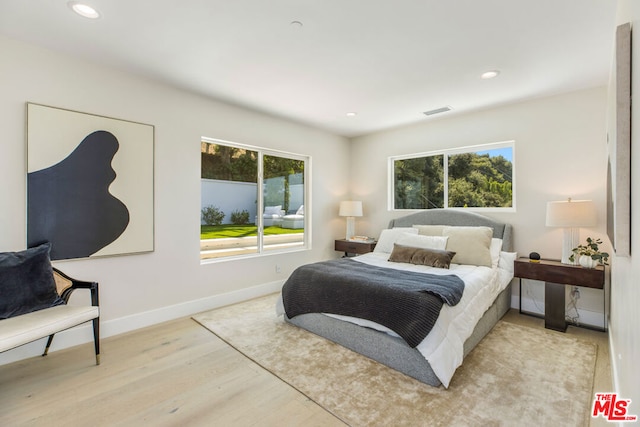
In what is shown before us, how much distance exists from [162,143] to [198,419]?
2692 millimetres

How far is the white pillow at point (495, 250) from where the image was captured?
3.43 meters

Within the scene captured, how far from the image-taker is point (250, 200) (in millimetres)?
4199

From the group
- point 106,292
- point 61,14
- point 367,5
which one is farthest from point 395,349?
point 61,14

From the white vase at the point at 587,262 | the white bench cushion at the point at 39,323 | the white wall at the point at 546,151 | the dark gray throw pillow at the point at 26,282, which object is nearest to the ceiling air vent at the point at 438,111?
the white wall at the point at 546,151

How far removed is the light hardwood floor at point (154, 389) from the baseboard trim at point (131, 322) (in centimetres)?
8

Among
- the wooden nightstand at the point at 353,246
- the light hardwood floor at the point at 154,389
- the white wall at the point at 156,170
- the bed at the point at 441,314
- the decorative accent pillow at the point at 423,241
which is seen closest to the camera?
the light hardwood floor at the point at 154,389

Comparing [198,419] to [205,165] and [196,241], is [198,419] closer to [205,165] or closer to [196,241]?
[196,241]

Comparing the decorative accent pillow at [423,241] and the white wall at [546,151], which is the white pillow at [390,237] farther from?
the white wall at [546,151]

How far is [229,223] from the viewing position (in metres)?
3.98

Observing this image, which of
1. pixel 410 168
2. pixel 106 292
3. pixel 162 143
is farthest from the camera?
pixel 410 168

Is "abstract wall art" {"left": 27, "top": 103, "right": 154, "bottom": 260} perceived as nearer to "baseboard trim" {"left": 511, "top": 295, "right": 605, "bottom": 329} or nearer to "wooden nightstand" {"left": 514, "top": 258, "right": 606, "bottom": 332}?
"wooden nightstand" {"left": 514, "top": 258, "right": 606, "bottom": 332}

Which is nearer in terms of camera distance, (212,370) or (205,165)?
(212,370)

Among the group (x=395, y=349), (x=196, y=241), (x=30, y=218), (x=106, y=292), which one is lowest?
(x=395, y=349)

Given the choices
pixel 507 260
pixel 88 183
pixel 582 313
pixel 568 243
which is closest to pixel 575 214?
pixel 568 243
